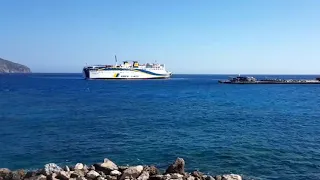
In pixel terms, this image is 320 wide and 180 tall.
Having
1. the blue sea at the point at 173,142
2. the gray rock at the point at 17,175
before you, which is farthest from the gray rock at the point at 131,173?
the gray rock at the point at 17,175

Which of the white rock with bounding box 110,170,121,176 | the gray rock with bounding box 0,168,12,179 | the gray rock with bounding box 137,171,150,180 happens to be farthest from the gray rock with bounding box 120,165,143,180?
the gray rock with bounding box 0,168,12,179

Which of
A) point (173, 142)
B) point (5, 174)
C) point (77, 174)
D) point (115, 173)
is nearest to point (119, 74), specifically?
point (173, 142)

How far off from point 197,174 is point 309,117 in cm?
2561

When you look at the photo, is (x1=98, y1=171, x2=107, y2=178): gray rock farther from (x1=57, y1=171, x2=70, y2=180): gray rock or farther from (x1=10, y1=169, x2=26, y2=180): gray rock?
(x1=10, y1=169, x2=26, y2=180): gray rock

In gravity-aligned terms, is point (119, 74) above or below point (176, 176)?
above

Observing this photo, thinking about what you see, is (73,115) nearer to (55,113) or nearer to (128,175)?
(55,113)

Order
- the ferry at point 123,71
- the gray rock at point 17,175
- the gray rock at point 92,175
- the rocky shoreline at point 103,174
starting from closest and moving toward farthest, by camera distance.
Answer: the rocky shoreline at point 103,174
the gray rock at point 92,175
the gray rock at point 17,175
the ferry at point 123,71

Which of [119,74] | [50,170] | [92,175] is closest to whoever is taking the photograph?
[92,175]

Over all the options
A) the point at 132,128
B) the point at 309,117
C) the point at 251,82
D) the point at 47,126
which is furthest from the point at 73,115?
the point at 251,82

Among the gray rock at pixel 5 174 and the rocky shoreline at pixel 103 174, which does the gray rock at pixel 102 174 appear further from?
the gray rock at pixel 5 174

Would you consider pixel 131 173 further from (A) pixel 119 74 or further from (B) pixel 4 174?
(A) pixel 119 74

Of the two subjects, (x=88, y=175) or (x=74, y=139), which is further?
(x=74, y=139)

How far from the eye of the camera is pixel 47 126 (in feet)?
96.1

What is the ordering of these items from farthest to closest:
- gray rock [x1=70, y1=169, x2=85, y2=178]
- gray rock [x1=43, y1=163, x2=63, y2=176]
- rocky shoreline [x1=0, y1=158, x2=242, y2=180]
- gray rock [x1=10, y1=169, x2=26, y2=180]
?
gray rock [x1=10, y1=169, x2=26, y2=180] → gray rock [x1=43, y1=163, x2=63, y2=176] → gray rock [x1=70, y1=169, x2=85, y2=178] → rocky shoreline [x1=0, y1=158, x2=242, y2=180]
